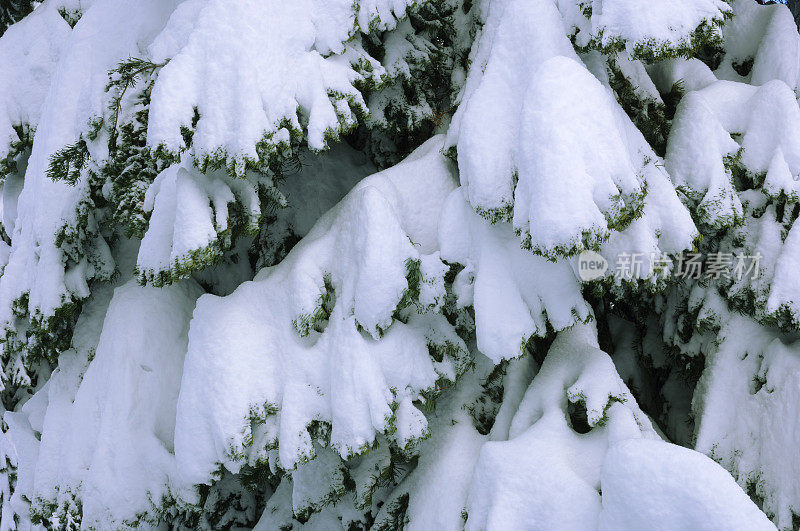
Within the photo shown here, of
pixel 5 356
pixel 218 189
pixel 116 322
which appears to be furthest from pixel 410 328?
pixel 5 356

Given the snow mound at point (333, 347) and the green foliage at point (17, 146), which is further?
the green foliage at point (17, 146)

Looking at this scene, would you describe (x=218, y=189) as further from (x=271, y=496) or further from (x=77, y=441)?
(x=271, y=496)

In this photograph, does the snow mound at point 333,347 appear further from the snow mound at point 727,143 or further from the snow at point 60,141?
the snow mound at point 727,143

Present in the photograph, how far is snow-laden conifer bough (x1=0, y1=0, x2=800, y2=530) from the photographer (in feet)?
7.86

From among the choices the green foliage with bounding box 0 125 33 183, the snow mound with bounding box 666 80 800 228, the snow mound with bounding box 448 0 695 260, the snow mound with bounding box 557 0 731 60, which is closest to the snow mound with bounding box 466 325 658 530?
the snow mound with bounding box 448 0 695 260

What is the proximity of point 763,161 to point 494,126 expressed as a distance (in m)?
1.52

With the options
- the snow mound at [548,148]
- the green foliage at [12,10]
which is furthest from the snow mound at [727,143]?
the green foliage at [12,10]

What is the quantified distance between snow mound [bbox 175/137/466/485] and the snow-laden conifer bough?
14 millimetres

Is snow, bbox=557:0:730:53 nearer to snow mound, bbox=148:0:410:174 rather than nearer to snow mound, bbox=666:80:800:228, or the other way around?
snow mound, bbox=666:80:800:228

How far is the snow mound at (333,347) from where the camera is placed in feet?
8.75

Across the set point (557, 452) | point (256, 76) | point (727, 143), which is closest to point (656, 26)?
point (727, 143)

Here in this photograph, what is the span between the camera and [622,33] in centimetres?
239

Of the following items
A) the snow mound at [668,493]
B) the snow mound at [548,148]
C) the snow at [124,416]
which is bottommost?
the snow mound at [668,493]

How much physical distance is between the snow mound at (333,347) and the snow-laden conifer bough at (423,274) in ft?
0.05
